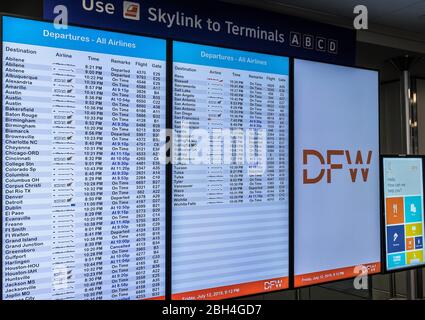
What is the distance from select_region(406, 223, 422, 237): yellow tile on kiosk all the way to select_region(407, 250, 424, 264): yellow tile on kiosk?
0.10 meters

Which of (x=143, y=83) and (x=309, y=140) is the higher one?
(x=143, y=83)

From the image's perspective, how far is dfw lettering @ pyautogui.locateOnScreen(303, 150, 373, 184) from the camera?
2131 mm

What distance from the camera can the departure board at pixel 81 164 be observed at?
1480 millimetres

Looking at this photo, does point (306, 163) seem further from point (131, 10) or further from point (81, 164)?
point (131, 10)

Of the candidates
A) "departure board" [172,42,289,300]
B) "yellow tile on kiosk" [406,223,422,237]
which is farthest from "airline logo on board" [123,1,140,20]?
"yellow tile on kiosk" [406,223,422,237]

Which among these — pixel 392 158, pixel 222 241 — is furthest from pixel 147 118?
pixel 392 158

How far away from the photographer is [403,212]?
233 cm

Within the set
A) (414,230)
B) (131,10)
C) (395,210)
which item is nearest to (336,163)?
(395,210)

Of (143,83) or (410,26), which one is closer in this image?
(143,83)

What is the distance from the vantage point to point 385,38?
3586 millimetres

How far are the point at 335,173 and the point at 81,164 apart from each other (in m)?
1.30

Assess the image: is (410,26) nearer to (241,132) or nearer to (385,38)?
(385,38)

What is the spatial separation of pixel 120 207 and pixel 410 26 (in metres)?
3.06

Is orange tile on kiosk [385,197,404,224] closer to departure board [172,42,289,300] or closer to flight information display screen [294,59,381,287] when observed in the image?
flight information display screen [294,59,381,287]
